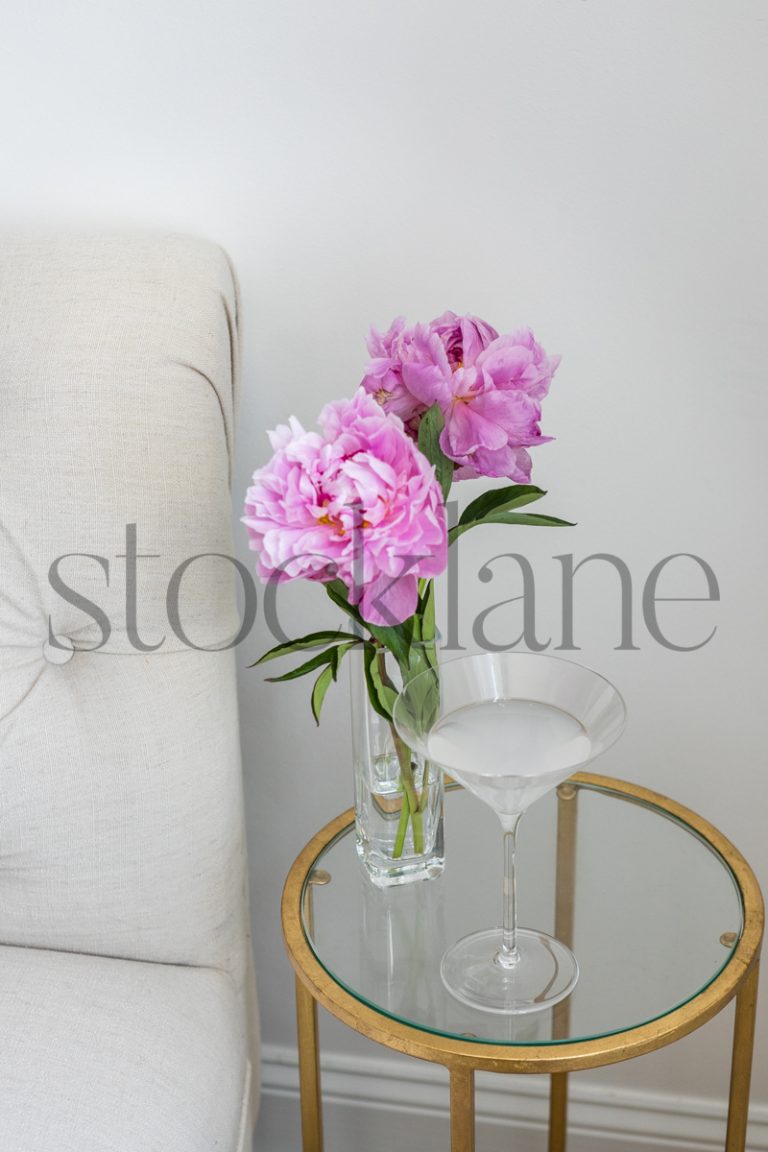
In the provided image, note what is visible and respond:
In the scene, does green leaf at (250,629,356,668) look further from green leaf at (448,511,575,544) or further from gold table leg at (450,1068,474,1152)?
gold table leg at (450,1068,474,1152)

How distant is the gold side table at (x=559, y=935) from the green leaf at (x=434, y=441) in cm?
32

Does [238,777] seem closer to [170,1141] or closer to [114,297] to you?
[170,1141]

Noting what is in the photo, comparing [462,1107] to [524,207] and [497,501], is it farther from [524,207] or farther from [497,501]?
[524,207]

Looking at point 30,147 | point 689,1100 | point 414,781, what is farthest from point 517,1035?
point 30,147

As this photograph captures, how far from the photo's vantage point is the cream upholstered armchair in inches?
32.4

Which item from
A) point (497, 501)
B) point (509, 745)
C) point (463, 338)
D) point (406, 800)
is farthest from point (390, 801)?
point (463, 338)

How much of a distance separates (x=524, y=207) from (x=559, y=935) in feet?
1.82

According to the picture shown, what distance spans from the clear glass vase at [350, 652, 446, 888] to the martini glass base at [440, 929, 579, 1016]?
0.07 m

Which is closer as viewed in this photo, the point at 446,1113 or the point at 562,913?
the point at 562,913

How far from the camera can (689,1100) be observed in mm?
1128

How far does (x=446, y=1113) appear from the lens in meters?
1.18

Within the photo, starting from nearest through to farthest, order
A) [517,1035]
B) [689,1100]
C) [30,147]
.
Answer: [517,1035] → [30,147] → [689,1100]

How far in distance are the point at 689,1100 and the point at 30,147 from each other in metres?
1.07

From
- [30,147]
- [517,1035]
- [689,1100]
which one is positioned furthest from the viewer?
[689,1100]
